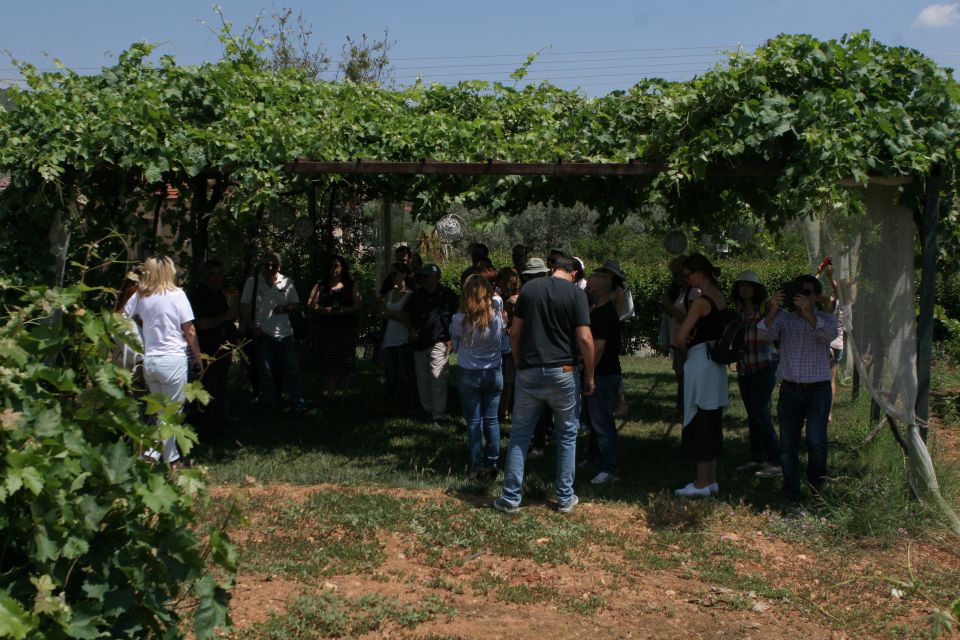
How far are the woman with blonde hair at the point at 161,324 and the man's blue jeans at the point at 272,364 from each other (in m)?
2.95

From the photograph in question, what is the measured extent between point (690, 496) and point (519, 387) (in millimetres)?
1524

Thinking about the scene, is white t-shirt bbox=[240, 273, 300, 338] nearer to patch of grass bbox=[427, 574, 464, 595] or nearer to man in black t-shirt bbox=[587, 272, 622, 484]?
man in black t-shirt bbox=[587, 272, 622, 484]

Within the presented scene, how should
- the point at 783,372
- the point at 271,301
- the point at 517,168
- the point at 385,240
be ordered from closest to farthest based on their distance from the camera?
the point at 783,372 < the point at 517,168 < the point at 271,301 < the point at 385,240

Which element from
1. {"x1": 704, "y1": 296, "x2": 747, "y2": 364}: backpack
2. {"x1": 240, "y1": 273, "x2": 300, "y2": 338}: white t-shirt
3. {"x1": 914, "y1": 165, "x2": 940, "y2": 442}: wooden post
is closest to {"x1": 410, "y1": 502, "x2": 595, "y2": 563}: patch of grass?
{"x1": 704, "y1": 296, "x2": 747, "y2": 364}: backpack

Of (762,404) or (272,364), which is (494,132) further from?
(272,364)

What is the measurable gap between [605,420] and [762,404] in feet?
4.17

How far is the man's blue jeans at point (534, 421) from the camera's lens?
6.59 m

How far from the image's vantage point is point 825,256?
23.2 feet

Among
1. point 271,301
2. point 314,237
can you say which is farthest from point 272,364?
point 314,237

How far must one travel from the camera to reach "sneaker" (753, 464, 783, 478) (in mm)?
7707

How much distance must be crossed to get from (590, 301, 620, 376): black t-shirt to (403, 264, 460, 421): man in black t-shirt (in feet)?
7.14

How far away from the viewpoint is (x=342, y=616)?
498 centimetres

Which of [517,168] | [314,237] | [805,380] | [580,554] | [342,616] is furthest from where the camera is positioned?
[314,237]

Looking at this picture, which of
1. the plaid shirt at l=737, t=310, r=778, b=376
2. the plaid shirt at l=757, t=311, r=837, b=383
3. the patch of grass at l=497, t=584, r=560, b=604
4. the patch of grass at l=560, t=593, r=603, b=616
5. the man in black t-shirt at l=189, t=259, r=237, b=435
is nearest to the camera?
the patch of grass at l=560, t=593, r=603, b=616
